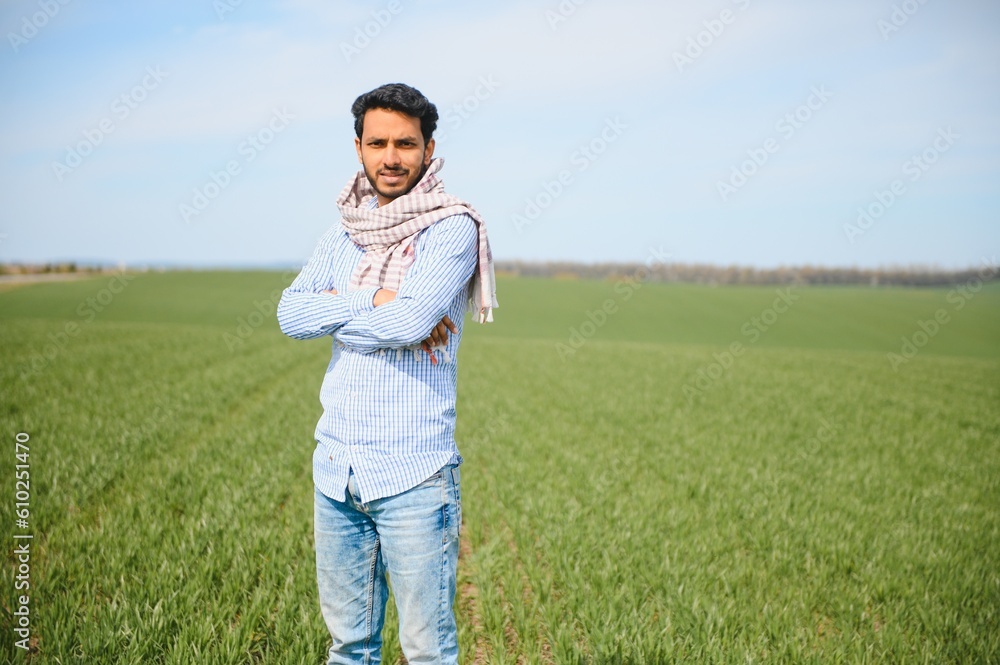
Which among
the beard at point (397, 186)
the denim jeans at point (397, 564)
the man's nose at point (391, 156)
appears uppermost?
the man's nose at point (391, 156)

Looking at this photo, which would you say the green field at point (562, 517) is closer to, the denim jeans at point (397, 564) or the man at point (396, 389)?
the denim jeans at point (397, 564)

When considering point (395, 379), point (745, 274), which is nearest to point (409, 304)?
point (395, 379)

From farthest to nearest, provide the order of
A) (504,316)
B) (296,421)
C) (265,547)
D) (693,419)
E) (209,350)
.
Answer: (504,316) → (209,350) → (693,419) → (296,421) → (265,547)

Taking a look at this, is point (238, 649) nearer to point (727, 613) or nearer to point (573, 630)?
point (573, 630)

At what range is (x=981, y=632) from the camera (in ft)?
13.7

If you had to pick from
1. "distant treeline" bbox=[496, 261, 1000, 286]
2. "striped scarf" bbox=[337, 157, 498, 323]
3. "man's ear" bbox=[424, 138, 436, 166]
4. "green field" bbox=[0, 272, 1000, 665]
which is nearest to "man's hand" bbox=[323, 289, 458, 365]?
"striped scarf" bbox=[337, 157, 498, 323]

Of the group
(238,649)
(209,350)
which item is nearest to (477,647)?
(238,649)

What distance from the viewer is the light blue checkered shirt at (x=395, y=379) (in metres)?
2.11

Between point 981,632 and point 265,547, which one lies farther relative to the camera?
point 265,547

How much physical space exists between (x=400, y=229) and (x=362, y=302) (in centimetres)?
31

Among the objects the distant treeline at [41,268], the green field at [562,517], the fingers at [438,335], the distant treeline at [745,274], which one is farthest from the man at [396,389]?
the distant treeline at [41,268]

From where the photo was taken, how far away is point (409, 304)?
82.9 inches

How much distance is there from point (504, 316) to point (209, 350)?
25852 millimetres

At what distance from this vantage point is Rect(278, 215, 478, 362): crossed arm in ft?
6.91
